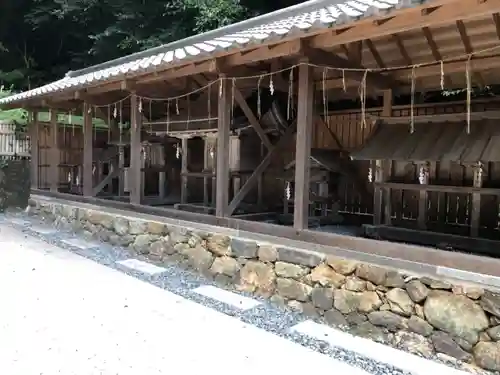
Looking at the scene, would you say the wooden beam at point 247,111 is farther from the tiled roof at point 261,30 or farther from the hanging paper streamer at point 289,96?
the tiled roof at point 261,30

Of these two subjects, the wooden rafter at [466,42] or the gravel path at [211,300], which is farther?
the wooden rafter at [466,42]

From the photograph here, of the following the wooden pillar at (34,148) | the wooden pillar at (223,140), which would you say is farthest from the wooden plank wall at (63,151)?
the wooden pillar at (223,140)

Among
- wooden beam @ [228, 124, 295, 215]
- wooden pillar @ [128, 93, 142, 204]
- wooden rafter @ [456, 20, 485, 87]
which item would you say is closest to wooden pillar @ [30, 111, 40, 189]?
wooden pillar @ [128, 93, 142, 204]

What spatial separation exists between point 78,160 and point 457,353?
10731 millimetres

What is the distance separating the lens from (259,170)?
6375 millimetres

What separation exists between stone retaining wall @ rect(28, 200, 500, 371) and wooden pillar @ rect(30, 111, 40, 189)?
20.9ft

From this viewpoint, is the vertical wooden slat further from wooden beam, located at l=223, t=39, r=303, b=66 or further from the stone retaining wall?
wooden beam, located at l=223, t=39, r=303, b=66

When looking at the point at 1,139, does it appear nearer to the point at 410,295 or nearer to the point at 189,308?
the point at 189,308

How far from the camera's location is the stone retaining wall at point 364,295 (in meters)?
3.68

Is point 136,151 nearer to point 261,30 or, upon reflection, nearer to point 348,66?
point 261,30

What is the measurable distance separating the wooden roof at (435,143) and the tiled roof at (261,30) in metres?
1.73

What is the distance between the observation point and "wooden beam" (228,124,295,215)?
609 centimetres

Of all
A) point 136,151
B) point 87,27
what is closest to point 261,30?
point 136,151

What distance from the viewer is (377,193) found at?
20.6 ft
